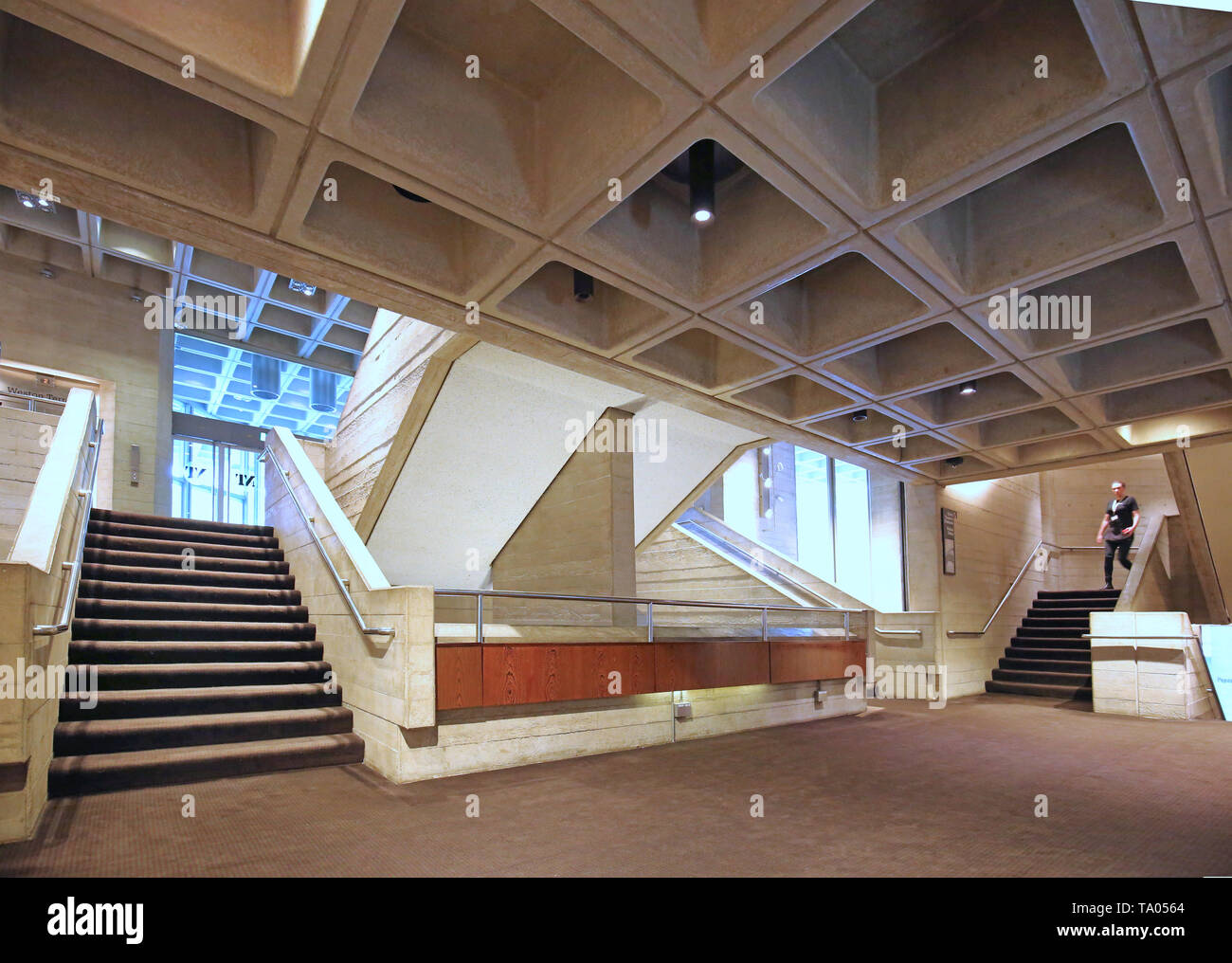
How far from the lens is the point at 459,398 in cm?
753

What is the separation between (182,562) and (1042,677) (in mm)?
12131

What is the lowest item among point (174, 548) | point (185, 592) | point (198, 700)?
point (198, 700)

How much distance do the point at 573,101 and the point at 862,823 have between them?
13.8 ft

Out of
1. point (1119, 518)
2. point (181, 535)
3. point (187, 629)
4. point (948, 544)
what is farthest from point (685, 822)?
point (1119, 518)

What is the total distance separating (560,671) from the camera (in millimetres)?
5609

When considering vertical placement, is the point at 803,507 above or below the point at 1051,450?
below

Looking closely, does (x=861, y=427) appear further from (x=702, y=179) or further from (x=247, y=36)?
(x=247, y=36)

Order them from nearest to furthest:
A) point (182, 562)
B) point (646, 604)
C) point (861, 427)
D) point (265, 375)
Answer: point (182, 562)
point (646, 604)
point (861, 427)
point (265, 375)

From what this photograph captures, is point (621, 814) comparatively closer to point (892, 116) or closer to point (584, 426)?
point (892, 116)

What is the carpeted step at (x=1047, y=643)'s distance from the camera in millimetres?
11852

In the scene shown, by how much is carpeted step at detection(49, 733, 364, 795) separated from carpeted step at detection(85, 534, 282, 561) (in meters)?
3.04

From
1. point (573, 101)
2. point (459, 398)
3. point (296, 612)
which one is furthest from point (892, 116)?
point (296, 612)

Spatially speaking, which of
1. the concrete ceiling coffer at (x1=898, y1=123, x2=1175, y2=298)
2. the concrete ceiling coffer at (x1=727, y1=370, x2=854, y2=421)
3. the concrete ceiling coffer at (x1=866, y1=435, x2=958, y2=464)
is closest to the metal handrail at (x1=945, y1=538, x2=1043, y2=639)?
the concrete ceiling coffer at (x1=866, y1=435, x2=958, y2=464)

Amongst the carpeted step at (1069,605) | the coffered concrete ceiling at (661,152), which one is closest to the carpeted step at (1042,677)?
the carpeted step at (1069,605)
